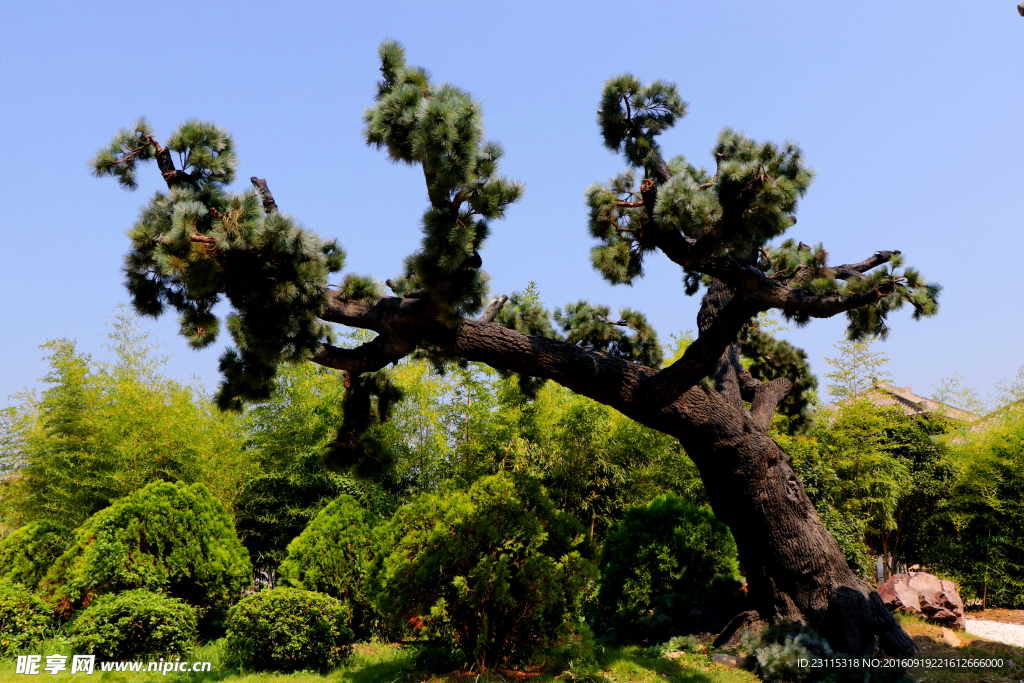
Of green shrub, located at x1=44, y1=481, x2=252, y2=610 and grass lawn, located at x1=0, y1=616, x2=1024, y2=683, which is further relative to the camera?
green shrub, located at x1=44, y1=481, x2=252, y2=610

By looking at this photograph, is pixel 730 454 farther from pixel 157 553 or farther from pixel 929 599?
pixel 157 553

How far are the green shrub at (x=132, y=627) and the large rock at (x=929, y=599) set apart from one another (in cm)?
705

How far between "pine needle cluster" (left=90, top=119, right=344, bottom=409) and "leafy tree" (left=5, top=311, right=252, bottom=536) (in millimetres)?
3961

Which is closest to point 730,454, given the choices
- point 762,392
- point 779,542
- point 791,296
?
point 779,542

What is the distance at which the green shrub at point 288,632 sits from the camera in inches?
190

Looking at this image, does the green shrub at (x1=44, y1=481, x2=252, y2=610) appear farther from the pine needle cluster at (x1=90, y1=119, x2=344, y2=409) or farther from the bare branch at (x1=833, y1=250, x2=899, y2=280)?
the bare branch at (x1=833, y1=250, x2=899, y2=280)

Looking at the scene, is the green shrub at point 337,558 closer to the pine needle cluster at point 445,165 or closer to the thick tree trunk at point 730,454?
the thick tree trunk at point 730,454

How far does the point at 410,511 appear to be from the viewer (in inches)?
178

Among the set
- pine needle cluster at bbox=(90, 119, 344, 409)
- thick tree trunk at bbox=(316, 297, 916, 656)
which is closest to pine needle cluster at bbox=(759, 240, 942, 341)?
thick tree trunk at bbox=(316, 297, 916, 656)

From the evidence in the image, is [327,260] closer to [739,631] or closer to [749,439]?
[749,439]

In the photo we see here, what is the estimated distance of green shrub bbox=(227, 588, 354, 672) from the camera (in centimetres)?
483

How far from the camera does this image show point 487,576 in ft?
13.4

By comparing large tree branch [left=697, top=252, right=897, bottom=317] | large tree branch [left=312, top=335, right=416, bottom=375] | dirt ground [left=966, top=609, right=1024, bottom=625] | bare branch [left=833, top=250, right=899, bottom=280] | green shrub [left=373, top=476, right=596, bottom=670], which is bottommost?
dirt ground [left=966, top=609, right=1024, bottom=625]

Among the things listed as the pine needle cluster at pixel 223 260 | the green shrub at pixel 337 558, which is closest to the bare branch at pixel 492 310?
Result: the pine needle cluster at pixel 223 260
